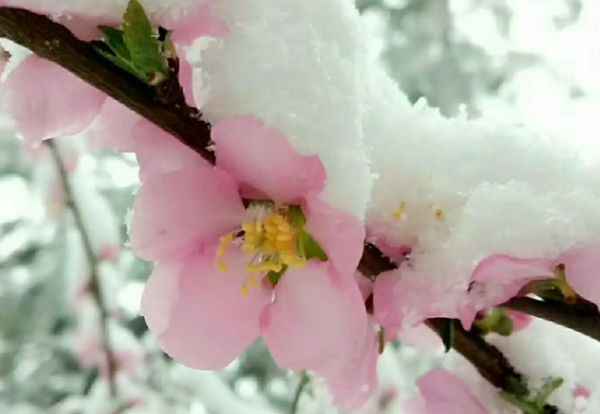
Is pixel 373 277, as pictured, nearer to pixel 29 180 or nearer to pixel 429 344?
pixel 429 344

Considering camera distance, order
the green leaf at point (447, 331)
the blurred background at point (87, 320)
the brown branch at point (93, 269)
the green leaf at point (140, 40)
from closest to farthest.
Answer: the green leaf at point (140, 40) < the green leaf at point (447, 331) < the brown branch at point (93, 269) < the blurred background at point (87, 320)

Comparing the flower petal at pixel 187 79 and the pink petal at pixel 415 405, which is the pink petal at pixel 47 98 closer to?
the flower petal at pixel 187 79

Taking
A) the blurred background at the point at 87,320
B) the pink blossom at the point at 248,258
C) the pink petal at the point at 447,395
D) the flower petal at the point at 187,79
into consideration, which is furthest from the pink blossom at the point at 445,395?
the blurred background at the point at 87,320

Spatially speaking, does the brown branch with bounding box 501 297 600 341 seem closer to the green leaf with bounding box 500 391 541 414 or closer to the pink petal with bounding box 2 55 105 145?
the green leaf with bounding box 500 391 541 414

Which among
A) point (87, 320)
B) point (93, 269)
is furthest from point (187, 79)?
point (87, 320)

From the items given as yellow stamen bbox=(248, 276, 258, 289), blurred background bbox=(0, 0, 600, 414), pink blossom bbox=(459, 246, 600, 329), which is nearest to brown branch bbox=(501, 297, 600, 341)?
pink blossom bbox=(459, 246, 600, 329)

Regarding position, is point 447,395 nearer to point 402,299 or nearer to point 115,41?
point 402,299
